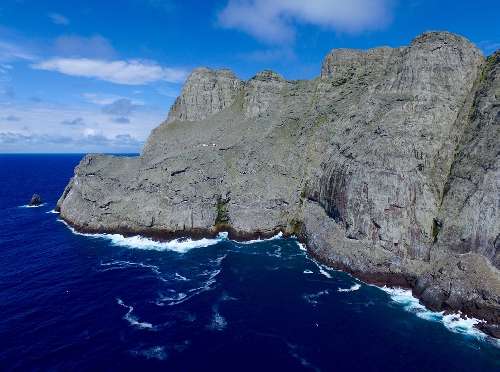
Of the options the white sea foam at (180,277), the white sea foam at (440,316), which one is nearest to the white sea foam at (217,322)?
the white sea foam at (180,277)

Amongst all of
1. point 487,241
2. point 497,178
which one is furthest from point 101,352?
point 497,178

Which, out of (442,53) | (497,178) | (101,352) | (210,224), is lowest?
(101,352)

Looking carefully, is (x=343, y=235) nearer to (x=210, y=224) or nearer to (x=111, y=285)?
(x=210, y=224)

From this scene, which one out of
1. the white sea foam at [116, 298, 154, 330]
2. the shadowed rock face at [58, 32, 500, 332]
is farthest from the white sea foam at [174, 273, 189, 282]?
the shadowed rock face at [58, 32, 500, 332]

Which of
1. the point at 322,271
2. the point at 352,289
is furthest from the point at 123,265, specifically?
the point at 352,289

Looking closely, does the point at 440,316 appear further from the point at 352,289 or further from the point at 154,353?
the point at 154,353

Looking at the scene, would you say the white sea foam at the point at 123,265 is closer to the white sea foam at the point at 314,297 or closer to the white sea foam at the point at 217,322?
the white sea foam at the point at 217,322
